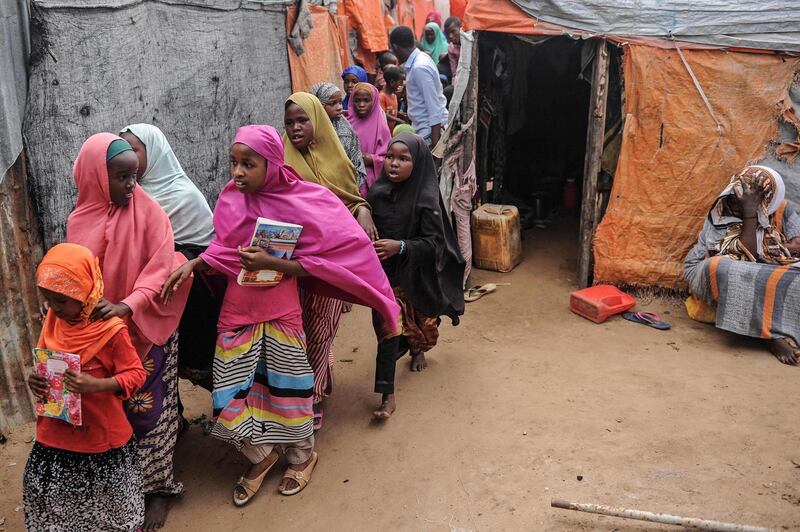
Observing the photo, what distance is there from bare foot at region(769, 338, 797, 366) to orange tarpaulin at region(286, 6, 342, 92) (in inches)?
181

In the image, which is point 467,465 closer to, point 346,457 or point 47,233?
point 346,457

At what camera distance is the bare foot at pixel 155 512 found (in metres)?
3.03

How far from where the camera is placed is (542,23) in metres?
5.76

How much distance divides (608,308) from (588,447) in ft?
7.11

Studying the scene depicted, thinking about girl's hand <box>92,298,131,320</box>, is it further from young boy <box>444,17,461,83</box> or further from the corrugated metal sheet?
young boy <box>444,17,461,83</box>

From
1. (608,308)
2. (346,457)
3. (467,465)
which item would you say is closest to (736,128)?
(608,308)

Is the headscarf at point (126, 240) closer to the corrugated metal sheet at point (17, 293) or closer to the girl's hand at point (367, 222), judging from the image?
the corrugated metal sheet at point (17, 293)

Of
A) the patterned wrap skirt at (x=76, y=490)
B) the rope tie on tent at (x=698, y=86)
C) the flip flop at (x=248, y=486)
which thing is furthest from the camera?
the rope tie on tent at (x=698, y=86)

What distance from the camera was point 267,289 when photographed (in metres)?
3.04

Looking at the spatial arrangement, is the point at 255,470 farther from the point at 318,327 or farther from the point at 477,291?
the point at 477,291

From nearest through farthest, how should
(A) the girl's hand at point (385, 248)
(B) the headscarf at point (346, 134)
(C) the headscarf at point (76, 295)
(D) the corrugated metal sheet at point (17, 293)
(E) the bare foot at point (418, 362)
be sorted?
(C) the headscarf at point (76, 295), (D) the corrugated metal sheet at point (17, 293), (A) the girl's hand at point (385, 248), (E) the bare foot at point (418, 362), (B) the headscarf at point (346, 134)

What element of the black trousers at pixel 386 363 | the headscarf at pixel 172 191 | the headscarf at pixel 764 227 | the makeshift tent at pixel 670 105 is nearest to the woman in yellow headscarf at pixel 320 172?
the black trousers at pixel 386 363

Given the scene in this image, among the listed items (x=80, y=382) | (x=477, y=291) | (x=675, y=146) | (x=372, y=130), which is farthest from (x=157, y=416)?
(x=675, y=146)

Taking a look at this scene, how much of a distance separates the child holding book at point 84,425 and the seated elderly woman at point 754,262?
14.3 feet
